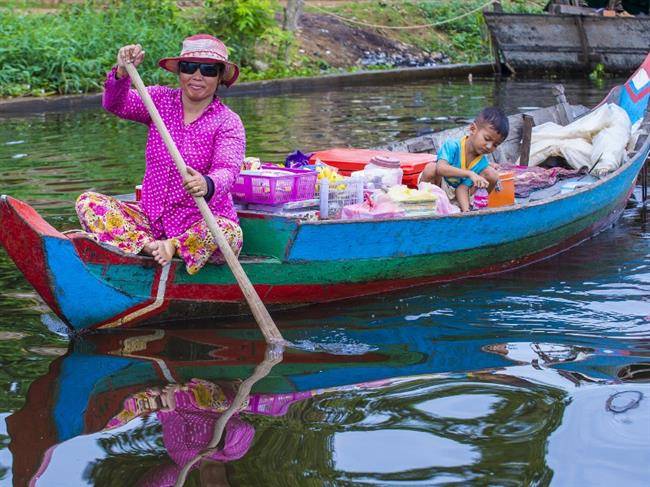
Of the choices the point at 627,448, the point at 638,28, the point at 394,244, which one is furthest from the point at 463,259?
the point at 638,28

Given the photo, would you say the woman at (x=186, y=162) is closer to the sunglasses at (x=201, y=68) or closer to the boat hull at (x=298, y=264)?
the sunglasses at (x=201, y=68)

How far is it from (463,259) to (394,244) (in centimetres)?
64

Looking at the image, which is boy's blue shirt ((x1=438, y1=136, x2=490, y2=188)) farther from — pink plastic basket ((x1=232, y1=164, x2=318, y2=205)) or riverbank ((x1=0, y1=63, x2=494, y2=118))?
riverbank ((x1=0, y1=63, x2=494, y2=118))

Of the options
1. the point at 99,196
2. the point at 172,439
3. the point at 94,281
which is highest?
the point at 99,196

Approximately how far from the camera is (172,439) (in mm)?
3816

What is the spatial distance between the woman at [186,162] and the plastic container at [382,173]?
1209mm

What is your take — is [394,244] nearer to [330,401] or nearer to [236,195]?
[236,195]

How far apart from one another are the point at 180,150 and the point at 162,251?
497 millimetres

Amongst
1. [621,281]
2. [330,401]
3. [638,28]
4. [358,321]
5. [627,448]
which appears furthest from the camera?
[638,28]

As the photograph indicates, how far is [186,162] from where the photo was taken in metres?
5.09

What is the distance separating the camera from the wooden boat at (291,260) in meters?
A: 4.74

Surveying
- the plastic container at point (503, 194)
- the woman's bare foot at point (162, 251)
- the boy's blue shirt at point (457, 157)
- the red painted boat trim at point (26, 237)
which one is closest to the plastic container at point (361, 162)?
the boy's blue shirt at point (457, 157)

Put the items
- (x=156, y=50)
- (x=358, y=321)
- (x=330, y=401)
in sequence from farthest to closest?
(x=156, y=50)
(x=358, y=321)
(x=330, y=401)

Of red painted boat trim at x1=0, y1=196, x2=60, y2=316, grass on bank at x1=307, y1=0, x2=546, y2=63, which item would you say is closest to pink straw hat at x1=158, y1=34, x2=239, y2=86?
red painted boat trim at x1=0, y1=196, x2=60, y2=316
